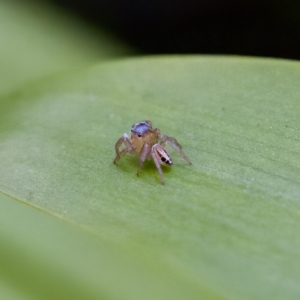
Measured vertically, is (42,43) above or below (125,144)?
above

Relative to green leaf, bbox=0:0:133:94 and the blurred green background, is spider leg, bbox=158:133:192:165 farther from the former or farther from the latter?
green leaf, bbox=0:0:133:94

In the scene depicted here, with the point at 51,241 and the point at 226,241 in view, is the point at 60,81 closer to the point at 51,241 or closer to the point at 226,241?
the point at 51,241

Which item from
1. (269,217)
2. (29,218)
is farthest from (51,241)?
(269,217)

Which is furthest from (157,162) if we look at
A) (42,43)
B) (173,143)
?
(42,43)

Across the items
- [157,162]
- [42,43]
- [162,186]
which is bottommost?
[162,186]

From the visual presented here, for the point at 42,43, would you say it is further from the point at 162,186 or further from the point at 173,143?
the point at 162,186
